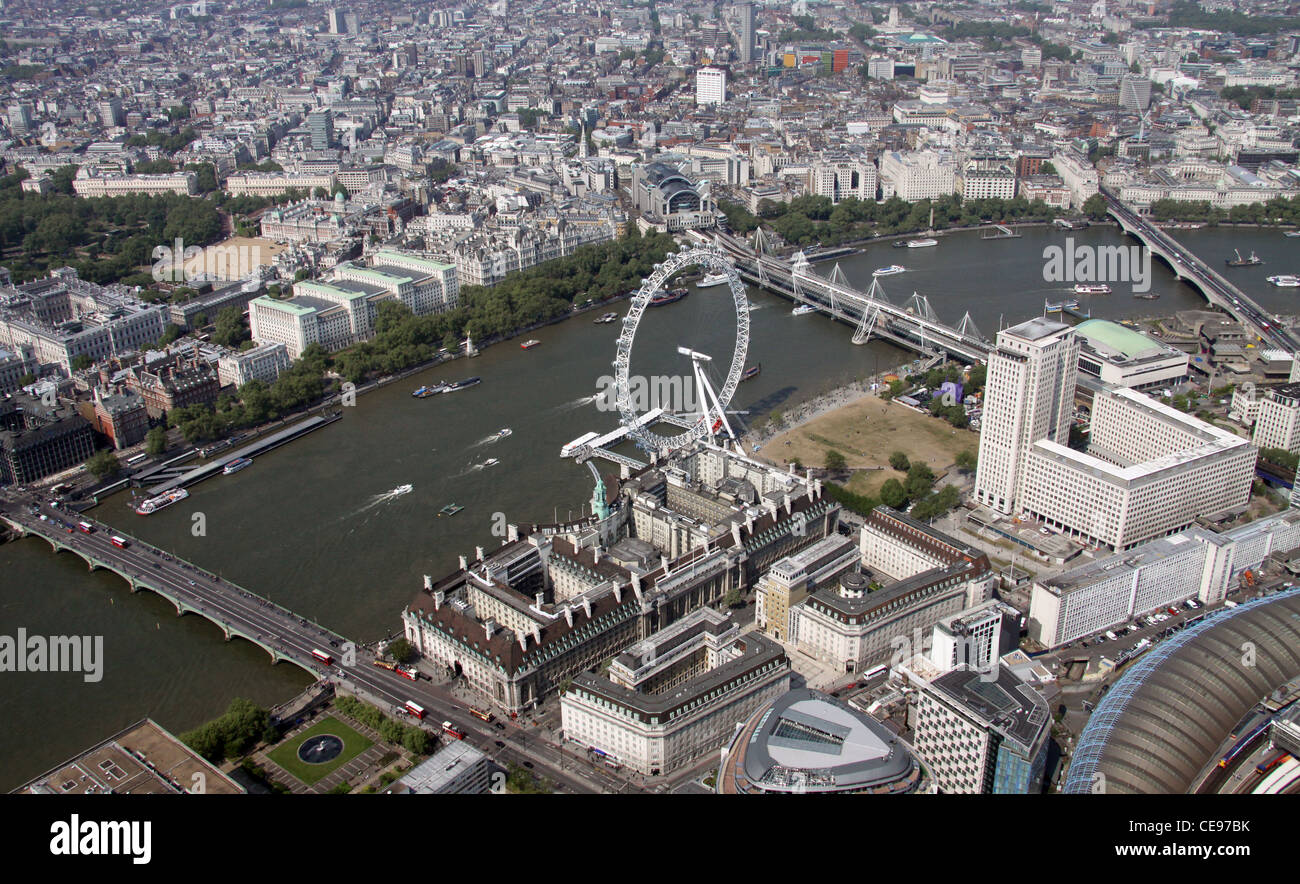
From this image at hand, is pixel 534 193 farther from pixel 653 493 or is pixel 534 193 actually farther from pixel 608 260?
pixel 653 493

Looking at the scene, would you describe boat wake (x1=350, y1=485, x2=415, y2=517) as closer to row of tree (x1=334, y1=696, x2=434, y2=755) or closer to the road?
the road

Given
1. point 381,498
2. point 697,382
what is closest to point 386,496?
point 381,498

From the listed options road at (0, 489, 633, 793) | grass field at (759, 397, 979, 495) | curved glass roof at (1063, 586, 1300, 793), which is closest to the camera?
curved glass roof at (1063, 586, 1300, 793)

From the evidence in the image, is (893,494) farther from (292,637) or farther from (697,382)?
(292,637)

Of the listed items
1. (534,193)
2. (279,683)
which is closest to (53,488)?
(279,683)

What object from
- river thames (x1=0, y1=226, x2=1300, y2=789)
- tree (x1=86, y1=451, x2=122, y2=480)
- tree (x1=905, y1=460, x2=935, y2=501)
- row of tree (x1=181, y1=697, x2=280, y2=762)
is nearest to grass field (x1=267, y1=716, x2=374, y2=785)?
row of tree (x1=181, y1=697, x2=280, y2=762)

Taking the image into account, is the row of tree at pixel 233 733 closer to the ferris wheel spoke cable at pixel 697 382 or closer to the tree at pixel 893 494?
the ferris wheel spoke cable at pixel 697 382

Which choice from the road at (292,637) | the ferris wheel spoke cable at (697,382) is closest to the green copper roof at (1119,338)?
the ferris wheel spoke cable at (697,382)
